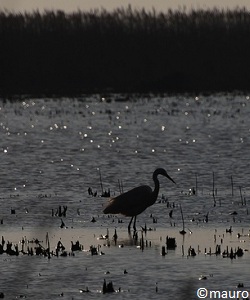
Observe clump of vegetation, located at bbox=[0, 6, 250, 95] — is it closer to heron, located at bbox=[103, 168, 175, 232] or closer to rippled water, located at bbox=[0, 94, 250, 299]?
rippled water, located at bbox=[0, 94, 250, 299]

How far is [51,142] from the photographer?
27516 millimetres

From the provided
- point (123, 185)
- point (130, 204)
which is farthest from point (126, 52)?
point (130, 204)

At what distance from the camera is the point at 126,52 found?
4519 centimetres

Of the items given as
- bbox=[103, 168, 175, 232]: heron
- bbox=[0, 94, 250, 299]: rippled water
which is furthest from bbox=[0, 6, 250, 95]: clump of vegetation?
bbox=[103, 168, 175, 232]: heron

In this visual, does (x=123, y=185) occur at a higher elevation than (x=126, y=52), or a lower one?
lower

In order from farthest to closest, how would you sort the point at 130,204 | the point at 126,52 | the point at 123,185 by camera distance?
the point at 126,52, the point at 123,185, the point at 130,204

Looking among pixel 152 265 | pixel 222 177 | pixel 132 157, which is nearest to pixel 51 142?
pixel 132 157

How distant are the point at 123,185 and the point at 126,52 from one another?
28.1m

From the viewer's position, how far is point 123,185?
57.4 feet

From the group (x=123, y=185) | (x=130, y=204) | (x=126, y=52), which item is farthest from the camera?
(x=126, y=52)

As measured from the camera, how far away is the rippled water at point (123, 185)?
948 centimetres

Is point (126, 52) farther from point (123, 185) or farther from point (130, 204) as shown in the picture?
point (130, 204)

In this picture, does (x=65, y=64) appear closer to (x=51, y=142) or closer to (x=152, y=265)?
(x=51, y=142)

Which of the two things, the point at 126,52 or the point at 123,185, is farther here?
the point at 126,52
